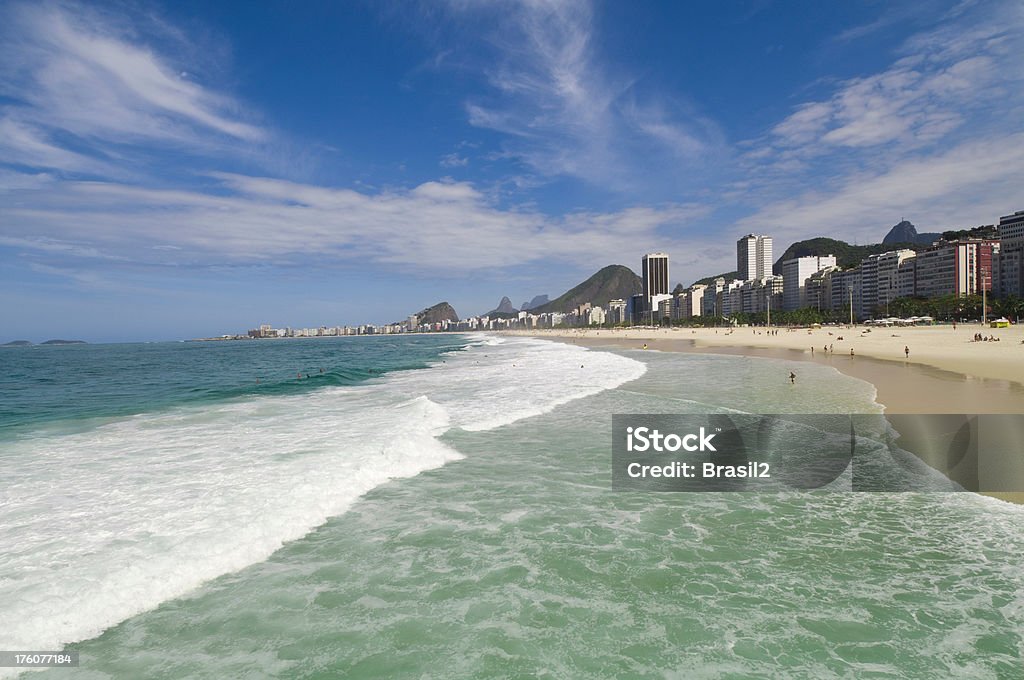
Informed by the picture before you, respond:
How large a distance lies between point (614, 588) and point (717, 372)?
2501cm

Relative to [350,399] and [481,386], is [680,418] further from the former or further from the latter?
[350,399]

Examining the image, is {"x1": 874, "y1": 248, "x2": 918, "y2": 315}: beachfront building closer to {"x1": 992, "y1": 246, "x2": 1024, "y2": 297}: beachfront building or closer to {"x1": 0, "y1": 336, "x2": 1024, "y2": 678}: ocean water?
{"x1": 992, "y1": 246, "x2": 1024, "y2": 297}: beachfront building

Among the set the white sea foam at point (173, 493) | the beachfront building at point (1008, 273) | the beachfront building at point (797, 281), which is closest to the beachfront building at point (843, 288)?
the beachfront building at point (797, 281)

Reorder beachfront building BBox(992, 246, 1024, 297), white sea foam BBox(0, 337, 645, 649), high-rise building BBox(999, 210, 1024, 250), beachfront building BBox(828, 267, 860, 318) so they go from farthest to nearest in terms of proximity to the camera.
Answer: beachfront building BBox(828, 267, 860, 318), high-rise building BBox(999, 210, 1024, 250), beachfront building BBox(992, 246, 1024, 297), white sea foam BBox(0, 337, 645, 649)

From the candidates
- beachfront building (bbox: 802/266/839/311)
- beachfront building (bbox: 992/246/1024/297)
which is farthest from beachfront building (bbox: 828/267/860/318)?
beachfront building (bbox: 992/246/1024/297)

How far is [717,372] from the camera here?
1093 inches

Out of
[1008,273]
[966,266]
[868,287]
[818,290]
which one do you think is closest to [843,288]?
[868,287]

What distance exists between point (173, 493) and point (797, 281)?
197 m

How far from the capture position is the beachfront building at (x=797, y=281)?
16525 centimetres

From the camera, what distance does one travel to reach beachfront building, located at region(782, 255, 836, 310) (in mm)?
165250

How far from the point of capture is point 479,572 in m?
5.84

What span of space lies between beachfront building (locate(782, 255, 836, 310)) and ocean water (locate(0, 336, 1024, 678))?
183213 mm

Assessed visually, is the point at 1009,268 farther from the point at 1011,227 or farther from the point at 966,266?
the point at 1011,227

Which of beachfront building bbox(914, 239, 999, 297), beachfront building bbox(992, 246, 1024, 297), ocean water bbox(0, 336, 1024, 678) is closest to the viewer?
ocean water bbox(0, 336, 1024, 678)
